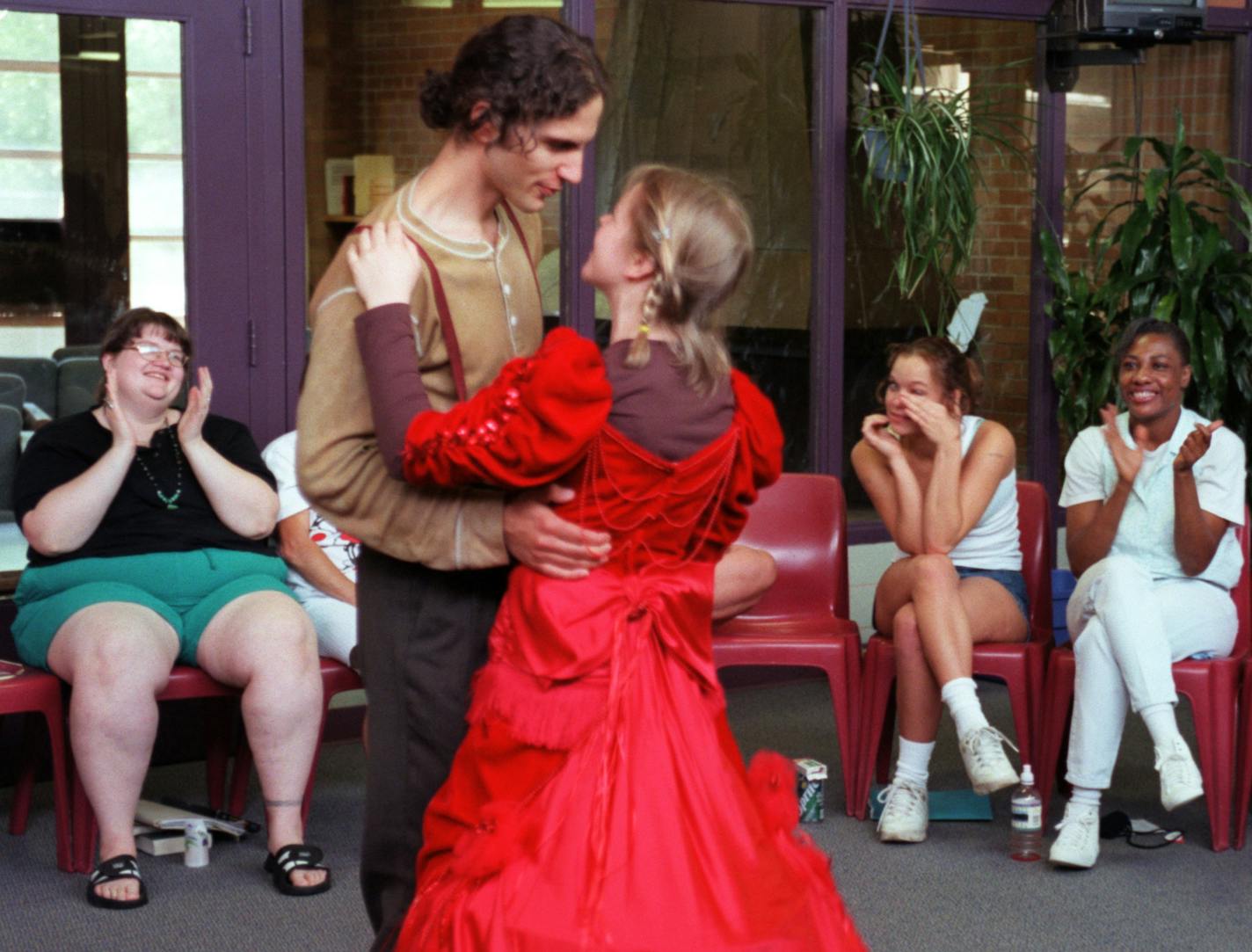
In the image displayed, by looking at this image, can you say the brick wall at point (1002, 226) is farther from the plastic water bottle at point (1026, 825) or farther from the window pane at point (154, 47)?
the window pane at point (154, 47)

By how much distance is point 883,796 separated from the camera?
409 centimetres

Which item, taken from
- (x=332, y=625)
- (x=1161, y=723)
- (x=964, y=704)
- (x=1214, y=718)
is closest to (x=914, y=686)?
(x=964, y=704)

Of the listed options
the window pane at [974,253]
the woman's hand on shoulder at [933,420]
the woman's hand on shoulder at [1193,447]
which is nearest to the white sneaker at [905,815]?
the woman's hand on shoulder at [933,420]

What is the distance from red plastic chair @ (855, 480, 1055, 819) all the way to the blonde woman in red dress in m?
2.17

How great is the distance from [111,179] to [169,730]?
146cm

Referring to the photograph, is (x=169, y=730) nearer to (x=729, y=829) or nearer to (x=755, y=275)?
(x=755, y=275)

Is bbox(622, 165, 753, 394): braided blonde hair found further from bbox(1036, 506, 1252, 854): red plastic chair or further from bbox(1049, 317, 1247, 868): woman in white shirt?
bbox(1036, 506, 1252, 854): red plastic chair

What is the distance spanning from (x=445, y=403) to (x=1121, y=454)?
261cm

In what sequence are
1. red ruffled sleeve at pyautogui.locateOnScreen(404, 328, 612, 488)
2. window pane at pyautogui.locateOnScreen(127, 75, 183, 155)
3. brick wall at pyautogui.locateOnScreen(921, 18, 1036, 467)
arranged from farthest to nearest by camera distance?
1. brick wall at pyautogui.locateOnScreen(921, 18, 1036, 467)
2. window pane at pyautogui.locateOnScreen(127, 75, 183, 155)
3. red ruffled sleeve at pyautogui.locateOnScreen(404, 328, 612, 488)

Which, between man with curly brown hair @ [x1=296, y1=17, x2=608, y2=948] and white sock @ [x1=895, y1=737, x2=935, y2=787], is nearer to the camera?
man with curly brown hair @ [x1=296, y1=17, x2=608, y2=948]

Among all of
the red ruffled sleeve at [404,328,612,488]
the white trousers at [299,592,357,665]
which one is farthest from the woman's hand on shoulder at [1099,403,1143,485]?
the red ruffled sleeve at [404,328,612,488]

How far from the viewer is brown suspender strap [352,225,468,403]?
194cm

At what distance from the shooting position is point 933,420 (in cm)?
425

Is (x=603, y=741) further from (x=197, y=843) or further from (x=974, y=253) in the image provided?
(x=974, y=253)
